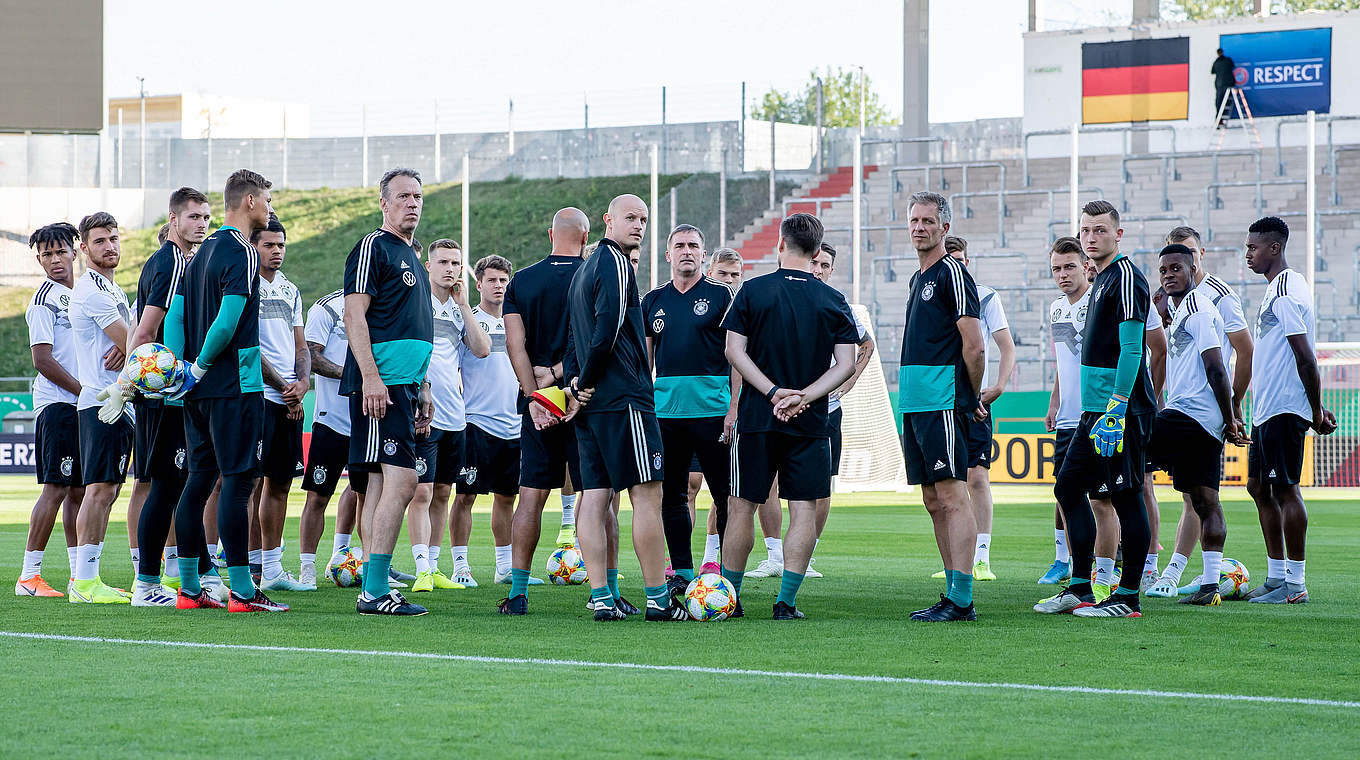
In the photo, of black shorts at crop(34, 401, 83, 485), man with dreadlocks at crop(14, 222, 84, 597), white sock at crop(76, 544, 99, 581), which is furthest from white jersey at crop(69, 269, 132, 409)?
white sock at crop(76, 544, 99, 581)

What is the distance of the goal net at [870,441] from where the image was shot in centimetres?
2245

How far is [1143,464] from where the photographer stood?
26.9 ft

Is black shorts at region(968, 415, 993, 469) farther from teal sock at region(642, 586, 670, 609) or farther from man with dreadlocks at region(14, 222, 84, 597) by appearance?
man with dreadlocks at region(14, 222, 84, 597)

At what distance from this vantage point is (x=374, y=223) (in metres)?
47.1

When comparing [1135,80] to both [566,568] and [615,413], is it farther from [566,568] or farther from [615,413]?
[615,413]

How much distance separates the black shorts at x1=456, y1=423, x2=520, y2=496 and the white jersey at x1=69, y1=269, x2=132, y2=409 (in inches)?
98.3

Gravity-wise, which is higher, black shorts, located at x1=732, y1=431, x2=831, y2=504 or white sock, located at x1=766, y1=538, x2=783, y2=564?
black shorts, located at x1=732, y1=431, x2=831, y2=504

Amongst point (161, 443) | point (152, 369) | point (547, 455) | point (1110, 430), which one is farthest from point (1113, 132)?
point (152, 369)

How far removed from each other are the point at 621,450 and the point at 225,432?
208 centimetres

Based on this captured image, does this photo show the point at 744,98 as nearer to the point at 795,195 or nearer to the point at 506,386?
the point at 795,195

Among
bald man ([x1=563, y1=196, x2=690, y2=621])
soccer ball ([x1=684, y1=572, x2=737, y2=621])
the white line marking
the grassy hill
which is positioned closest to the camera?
the white line marking

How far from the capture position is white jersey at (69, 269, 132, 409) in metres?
8.86

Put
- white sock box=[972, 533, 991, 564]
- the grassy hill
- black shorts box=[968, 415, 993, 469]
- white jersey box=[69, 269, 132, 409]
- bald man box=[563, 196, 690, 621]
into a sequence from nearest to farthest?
bald man box=[563, 196, 690, 621]
white jersey box=[69, 269, 132, 409]
black shorts box=[968, 415, 993, 469]
white sock box=[972, 533, 991, 564]
the grassy hill

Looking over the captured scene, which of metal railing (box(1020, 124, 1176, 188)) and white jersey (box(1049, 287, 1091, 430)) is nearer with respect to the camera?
white jersey (box(1049, 287, 1091, 430))
